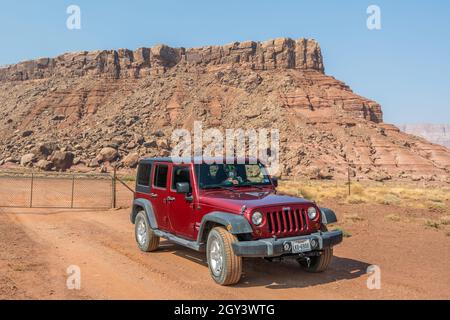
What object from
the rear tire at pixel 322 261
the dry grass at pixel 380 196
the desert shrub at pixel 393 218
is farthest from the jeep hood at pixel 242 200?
the dry grass at pixel 380 196

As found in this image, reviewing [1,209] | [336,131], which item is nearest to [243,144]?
[336,131]

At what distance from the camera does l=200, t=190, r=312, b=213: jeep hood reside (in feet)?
23.2

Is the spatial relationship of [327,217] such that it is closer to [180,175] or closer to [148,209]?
[180,175]

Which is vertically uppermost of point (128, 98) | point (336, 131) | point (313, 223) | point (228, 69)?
point (228, 69)

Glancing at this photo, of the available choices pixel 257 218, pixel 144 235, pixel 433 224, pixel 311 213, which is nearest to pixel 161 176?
pixel 144 235

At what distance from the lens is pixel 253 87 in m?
80.7

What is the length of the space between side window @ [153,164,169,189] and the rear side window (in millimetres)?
405

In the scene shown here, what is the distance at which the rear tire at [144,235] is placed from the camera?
9562 mm

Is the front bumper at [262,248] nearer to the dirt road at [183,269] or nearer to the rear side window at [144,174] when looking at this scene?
the dirt road at [183,269]

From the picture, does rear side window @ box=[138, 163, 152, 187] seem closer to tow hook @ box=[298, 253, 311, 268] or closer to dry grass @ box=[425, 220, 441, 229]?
tow hook @ box=[298, 253, 311, 268]

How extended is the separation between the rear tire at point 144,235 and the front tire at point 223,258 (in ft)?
8.28

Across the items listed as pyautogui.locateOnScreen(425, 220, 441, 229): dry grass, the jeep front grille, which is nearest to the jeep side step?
the jeep front grille
